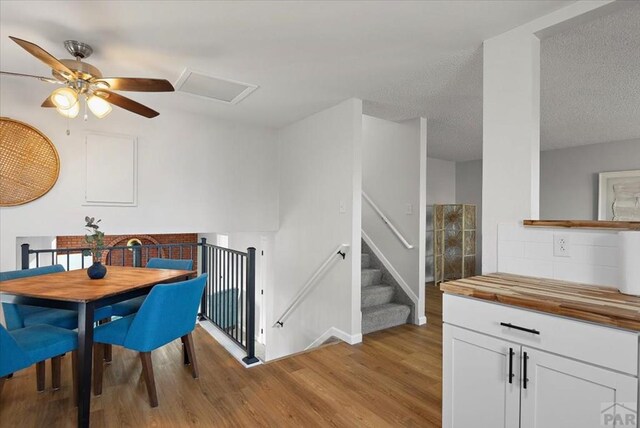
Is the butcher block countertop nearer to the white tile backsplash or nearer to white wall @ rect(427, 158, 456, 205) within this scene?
the white tile backsplash

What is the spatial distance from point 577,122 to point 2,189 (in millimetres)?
6214

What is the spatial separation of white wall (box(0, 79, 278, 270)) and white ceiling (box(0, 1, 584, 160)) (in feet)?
1.36

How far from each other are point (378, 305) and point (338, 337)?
713mm

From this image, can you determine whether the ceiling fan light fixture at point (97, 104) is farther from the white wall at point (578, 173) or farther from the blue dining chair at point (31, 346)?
the white wall at point (578, 173)

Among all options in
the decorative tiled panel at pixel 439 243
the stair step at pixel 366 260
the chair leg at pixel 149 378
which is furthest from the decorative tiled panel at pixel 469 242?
the chair leg at pixel 149 378

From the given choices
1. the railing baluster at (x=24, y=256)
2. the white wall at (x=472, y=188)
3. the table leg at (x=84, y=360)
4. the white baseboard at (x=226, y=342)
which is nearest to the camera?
the table leg at (x=84, y=360)

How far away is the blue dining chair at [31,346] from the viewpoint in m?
1.66

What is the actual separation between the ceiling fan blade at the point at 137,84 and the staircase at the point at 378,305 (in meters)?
2.76

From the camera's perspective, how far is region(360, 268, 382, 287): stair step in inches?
159

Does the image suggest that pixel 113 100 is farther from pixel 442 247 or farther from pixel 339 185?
pixel 442 247

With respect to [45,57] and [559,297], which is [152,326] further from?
[559,297]

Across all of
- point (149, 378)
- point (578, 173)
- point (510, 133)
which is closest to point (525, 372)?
point (510, 133)

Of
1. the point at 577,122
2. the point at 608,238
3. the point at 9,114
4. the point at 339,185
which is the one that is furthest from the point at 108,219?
the point at 577,122

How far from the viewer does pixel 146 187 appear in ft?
12.1
